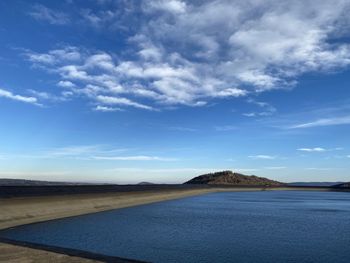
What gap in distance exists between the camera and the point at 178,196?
11712cm

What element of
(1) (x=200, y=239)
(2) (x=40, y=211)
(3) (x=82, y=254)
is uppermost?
(2) (x=40, y=211)

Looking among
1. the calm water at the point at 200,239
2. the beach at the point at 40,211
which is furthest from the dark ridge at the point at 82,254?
the calm water at the point at 200,239

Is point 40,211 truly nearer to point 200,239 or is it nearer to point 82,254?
point 200,239

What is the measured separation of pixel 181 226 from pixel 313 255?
58.2 ft

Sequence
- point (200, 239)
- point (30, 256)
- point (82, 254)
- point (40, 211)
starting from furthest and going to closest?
point (40, 211)
point (200, 239)
point (82, 254)
point (30, 256)

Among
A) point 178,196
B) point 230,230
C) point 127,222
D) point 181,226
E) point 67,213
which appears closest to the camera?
point 230,230

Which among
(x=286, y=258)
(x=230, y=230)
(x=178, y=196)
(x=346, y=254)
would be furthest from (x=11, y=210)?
(x=178, y=196)

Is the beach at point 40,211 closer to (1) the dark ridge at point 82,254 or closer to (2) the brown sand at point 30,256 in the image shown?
(2) the brown sand at point 30,256

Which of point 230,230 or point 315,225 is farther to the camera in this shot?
point 315,225

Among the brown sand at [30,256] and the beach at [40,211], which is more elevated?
the beach at [40,211]

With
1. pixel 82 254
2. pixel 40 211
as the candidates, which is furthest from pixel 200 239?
pixel 40 211

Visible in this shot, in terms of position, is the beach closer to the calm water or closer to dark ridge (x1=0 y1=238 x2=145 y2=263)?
dark ridge (x1=0 y1=238 x2=145 y2=263)

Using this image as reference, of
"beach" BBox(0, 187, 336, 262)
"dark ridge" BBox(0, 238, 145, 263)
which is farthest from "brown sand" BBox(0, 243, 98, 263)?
"dark ridge" BBox(0, 238, 145, 263)

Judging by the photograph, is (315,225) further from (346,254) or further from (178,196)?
(178,196)
